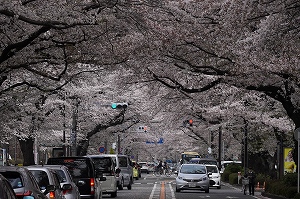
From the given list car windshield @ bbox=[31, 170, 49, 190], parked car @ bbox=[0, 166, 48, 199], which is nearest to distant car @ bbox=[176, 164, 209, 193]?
car windshield @ bbox=[31, 170, 49, 190]

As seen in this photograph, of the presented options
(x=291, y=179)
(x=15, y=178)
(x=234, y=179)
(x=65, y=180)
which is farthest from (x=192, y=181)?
(x=15, y=178)

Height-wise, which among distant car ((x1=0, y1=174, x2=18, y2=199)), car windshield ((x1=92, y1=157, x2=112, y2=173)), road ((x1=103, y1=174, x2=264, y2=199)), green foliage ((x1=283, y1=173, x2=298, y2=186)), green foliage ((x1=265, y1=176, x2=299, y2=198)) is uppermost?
car windshield ((x1=92, y1=157, x2=112, y2=173))

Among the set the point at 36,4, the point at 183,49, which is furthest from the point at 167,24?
the point at 36,4

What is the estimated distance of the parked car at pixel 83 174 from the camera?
20.9 m

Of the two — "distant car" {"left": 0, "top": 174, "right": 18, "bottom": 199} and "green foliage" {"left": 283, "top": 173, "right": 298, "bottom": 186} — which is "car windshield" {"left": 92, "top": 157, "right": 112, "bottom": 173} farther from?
"distant car" {"left": 0, "top": 174, "right": 18, "bottom": 199}

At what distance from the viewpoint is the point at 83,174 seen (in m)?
21.4

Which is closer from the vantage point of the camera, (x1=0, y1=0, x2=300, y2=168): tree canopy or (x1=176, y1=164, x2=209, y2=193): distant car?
(x1=0, y1=0, x2=300, y2=168): tree canopy

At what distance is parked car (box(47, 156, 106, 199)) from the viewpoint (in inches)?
824

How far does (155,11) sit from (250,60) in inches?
172

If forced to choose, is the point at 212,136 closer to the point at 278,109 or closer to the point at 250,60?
the point at 278,109

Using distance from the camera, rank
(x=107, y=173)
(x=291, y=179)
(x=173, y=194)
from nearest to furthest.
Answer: (x=107, y=173), (x=291, y=179), (x=173, y=194)

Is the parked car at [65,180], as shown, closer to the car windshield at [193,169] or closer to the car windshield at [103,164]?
the car windshield at [103,164]

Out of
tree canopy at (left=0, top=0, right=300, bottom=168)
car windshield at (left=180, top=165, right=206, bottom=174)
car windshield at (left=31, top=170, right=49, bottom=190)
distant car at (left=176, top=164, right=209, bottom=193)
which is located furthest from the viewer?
car windshield at (left=180, top=165, right=206, bottom=174)

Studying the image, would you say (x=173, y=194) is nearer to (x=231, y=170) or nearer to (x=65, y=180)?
(x=65, y=180)
